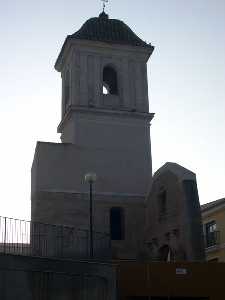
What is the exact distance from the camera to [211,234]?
38.3m

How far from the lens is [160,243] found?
29.2 m

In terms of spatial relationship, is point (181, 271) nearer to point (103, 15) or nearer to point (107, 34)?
point (107, 34)

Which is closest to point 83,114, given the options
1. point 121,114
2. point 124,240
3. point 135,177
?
point 121,114

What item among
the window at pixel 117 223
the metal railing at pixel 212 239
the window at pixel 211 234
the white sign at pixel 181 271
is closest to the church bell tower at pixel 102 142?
the window at pixel 117 223

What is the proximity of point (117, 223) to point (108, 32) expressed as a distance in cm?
1227

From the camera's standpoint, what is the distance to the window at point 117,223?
104 feet

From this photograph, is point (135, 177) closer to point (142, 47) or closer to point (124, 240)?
point (124, 240)

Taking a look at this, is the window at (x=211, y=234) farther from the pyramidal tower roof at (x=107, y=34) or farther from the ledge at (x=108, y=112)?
the pyramidal tower roof at (x=107, y=34)

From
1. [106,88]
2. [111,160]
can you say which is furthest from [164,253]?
[106,88]

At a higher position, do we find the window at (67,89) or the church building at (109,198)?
the window at (67,89)

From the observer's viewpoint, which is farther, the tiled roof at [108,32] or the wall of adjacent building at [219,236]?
the wall of adjacent building at [219,236]

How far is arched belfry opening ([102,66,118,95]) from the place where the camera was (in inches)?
1404

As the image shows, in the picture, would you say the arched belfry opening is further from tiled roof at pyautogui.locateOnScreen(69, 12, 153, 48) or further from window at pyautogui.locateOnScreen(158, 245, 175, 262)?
window at pyautogui.locateOnScreen(158, 245, 175, 262)

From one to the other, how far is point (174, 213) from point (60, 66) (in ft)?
49.1
